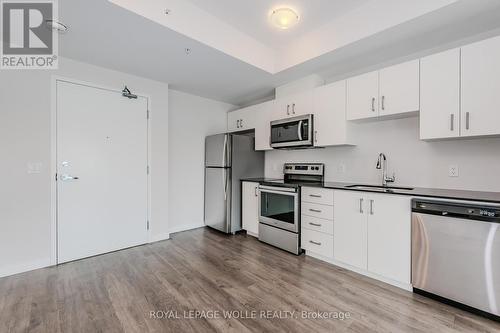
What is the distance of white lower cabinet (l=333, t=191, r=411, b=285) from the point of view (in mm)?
2090

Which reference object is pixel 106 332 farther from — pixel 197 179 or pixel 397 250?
pixel 197 179

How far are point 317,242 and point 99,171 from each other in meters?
2.88

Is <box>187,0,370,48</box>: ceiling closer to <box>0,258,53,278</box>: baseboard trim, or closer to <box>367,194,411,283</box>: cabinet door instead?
<box>367,194,411,283</box>: cabinet door

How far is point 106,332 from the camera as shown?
1580 millimetres

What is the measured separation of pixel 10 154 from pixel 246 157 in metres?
2.91

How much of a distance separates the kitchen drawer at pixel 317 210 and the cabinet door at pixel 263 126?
1.15 metres

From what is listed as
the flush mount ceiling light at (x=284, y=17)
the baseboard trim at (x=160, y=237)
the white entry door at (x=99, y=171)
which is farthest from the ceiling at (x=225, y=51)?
the baseboard trim at (x=160, y=237)

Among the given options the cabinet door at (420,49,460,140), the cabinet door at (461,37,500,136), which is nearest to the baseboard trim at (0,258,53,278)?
the cabinet door at (420,49,460,140)

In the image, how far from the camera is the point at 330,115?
9.37 feet

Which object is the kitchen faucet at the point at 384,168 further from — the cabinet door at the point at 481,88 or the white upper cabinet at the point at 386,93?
the cabinet door at the point at 481,88

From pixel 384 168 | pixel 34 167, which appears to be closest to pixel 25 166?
pixel 34 167

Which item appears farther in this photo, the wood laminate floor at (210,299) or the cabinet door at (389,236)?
the cabinet door at (389,236)

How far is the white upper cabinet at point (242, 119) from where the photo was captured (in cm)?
393

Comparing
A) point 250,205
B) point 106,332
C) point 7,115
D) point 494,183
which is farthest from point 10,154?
point 494,183
